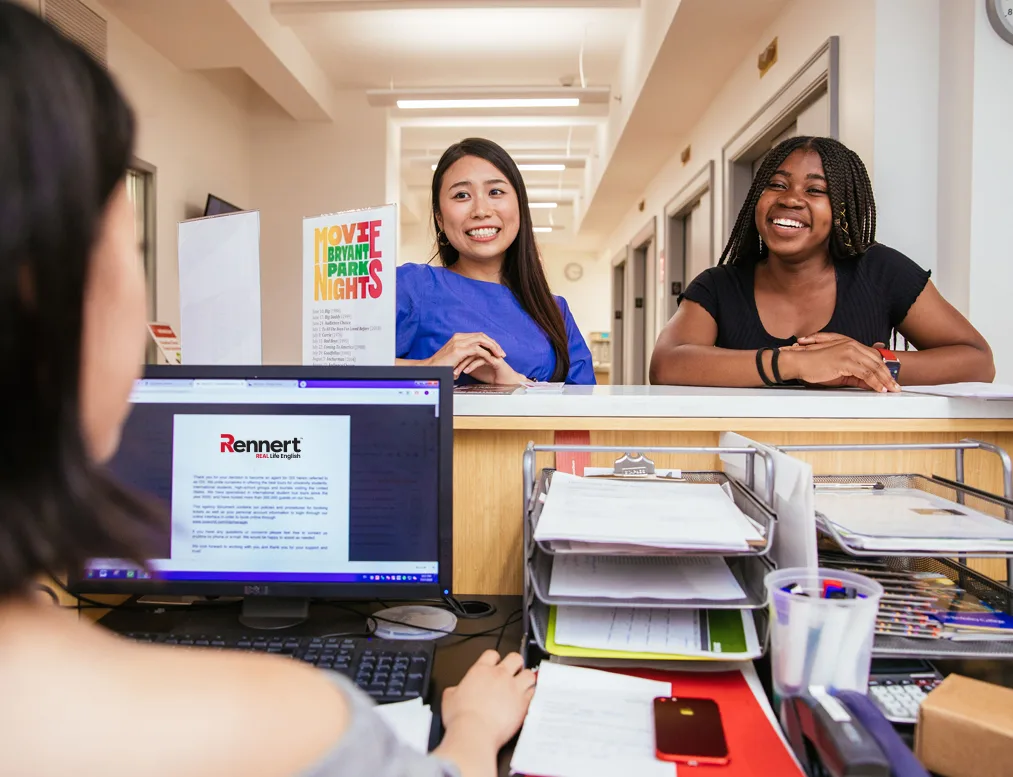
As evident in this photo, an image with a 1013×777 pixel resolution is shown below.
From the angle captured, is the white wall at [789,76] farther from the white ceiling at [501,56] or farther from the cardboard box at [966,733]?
the cardboard box at [966,733]

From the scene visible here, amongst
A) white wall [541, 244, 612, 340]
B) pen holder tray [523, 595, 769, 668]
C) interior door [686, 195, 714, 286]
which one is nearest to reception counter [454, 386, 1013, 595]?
pen holder tray [523, 595, 769, 668]

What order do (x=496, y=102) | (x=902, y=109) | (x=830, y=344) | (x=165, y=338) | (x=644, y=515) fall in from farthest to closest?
1. (x=496, y=102)
2. (x=165, y=338)
3. (x=902, y=109)
4. (x=830, y=344)
5. (x=644, y=515)

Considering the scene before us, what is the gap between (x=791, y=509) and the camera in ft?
2.68

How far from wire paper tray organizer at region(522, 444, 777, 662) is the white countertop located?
0.10 metres

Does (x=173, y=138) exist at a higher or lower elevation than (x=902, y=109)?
higher

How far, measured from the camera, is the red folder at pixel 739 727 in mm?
640

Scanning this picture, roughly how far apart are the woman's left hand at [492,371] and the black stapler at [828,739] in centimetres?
77

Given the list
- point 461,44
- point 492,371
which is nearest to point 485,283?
point 492,371

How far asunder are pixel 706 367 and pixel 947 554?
1.03 metres

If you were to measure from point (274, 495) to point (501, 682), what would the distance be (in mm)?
360

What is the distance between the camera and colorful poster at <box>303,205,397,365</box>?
1039mm

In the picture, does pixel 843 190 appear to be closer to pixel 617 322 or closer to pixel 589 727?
pixel 589 727

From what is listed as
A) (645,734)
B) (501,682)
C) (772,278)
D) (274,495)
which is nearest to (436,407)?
(274,495)

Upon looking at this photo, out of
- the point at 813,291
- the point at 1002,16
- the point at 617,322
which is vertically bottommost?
the point at 813,291
